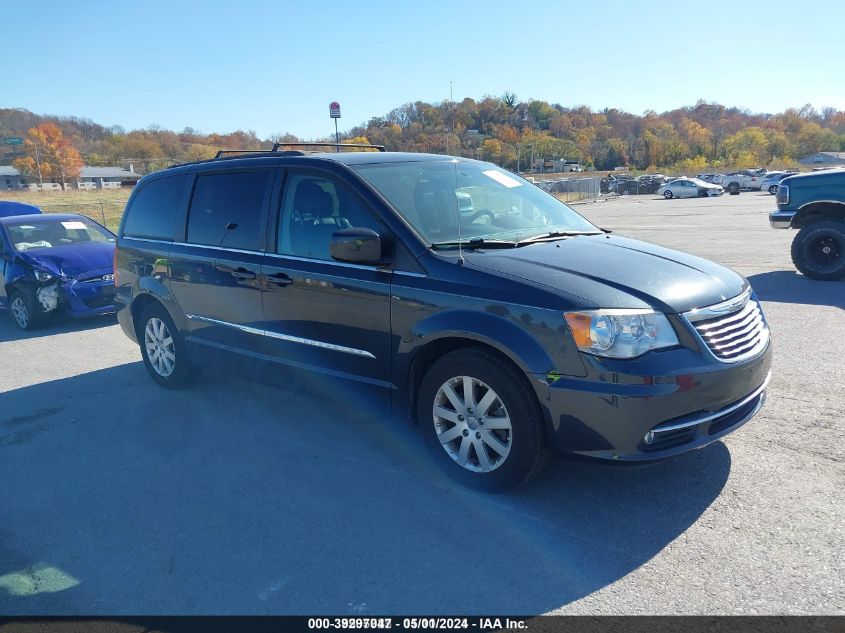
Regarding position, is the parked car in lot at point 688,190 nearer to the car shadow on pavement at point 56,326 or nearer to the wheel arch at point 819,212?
the wheel arch at point 819,212

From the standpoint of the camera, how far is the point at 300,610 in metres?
2.82

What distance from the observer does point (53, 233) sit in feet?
32.6

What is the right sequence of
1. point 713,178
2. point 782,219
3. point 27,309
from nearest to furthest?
1. point 27,309
2. point 782,219
3. point 713,178

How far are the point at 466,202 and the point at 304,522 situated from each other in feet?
7.68

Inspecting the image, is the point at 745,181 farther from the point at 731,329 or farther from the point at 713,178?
the point at 731,329

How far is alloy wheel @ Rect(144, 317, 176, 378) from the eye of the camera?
19.4 feet

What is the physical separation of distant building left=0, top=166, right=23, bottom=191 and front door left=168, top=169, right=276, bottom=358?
110 metres

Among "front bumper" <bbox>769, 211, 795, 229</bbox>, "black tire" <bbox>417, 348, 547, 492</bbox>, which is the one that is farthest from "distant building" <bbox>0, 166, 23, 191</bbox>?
"black tire" <bbox>417, 348, 547, 492</bbox>

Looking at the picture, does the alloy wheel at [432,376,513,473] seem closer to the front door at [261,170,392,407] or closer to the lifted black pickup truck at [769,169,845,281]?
the front door at [261,170,392,407]

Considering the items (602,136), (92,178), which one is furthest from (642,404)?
(602,136)

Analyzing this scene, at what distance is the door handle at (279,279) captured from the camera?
460 cm

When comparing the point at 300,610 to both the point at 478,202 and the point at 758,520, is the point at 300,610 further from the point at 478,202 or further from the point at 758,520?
the point at 478,202

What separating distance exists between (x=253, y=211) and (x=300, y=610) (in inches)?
121

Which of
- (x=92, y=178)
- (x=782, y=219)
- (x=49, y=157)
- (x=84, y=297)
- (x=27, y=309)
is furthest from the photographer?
(x=92, y=178)
